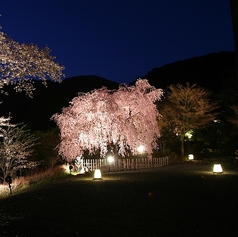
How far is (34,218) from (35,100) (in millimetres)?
43779

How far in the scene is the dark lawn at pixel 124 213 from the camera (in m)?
6.07

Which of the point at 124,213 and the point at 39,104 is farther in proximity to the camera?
the point at 39,104

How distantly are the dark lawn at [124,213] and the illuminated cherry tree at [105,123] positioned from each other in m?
10.5

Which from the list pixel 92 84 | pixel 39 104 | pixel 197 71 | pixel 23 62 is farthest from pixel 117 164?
pixel 197 71

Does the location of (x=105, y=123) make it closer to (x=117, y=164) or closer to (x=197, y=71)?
(x=117, y=164)

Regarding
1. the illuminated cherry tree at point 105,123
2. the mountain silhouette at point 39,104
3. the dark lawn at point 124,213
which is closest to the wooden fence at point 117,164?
the illuminated cherry tree at point 105,123

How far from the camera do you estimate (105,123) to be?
2188 cm

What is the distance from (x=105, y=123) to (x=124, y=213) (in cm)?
1437

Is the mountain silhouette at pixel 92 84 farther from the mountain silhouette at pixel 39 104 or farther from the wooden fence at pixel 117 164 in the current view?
the wooden fence at pixel 117 164

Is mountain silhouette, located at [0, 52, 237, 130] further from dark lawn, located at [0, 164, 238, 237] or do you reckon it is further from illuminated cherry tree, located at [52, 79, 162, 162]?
dark lawn, located at [0, 164, 238, 237]

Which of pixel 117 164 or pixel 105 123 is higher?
pixel 105 123

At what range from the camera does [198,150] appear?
34.6 meters

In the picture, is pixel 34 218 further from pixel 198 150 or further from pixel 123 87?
pixel 198 150

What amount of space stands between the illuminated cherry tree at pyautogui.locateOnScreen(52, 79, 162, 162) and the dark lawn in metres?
10.5
